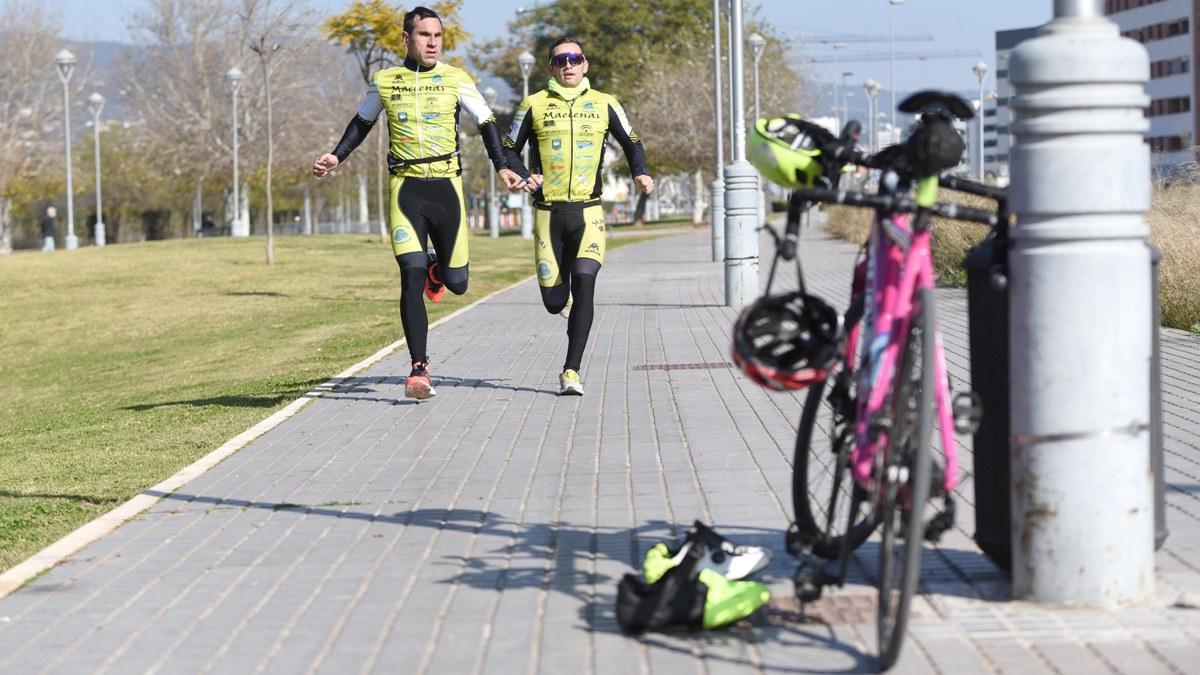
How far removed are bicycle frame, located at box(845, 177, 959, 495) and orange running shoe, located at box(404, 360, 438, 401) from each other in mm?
6613

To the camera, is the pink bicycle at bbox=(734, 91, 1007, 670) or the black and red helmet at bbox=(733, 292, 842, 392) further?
the black and red helmet at bbox=(733, 292, 842, 392)

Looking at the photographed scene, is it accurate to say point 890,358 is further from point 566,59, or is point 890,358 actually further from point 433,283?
point 433,283

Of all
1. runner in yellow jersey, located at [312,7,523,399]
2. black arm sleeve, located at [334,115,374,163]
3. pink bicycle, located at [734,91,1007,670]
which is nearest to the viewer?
pink bicycle, located at [734,91,1007,670]

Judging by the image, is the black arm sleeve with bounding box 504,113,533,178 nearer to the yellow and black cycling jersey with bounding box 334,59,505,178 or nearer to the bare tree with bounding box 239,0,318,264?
the yellow and black cycling jersey with bounding box 334,59,505,178

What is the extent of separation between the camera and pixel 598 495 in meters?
7.77

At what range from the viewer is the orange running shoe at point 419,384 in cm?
1165

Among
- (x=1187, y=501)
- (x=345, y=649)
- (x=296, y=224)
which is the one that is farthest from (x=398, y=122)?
(x=296, y=224)

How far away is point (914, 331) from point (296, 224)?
114 meters

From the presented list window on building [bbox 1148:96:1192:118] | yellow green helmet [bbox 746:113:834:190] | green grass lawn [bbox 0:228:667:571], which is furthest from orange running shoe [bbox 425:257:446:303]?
window on building [bbox 1148:96:1192:118]

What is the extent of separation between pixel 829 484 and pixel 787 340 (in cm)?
82

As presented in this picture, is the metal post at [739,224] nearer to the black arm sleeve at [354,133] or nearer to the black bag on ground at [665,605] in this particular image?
the black arm sleeve at [354,133]

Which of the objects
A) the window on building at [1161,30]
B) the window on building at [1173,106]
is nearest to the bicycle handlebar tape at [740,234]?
the window on building at [1173,106]

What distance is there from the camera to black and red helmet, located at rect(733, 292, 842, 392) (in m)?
5.20

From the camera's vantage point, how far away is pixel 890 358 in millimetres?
5035
